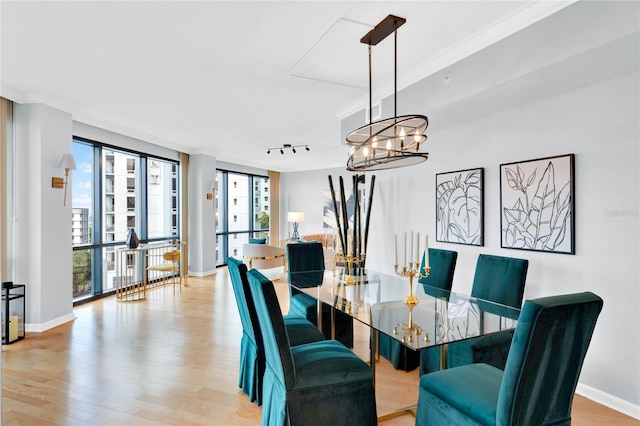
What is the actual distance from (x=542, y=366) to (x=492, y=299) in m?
1.37

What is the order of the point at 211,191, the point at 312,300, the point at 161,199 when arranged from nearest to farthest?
the point at 312,300
the point at 161,199
the point at 211,191

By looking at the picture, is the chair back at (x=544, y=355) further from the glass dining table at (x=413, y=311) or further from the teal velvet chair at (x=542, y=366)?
the glass dining table at (x=413, y=311)

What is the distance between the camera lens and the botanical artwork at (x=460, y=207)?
3539 mm

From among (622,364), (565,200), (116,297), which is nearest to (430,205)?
(565,200)

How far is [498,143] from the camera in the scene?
133 inches

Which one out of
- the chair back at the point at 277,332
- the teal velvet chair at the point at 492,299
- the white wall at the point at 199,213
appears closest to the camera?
the chair back at the point at 277,332

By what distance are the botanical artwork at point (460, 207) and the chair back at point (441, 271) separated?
0.46 meters

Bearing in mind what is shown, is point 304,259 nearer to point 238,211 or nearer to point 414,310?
point 414,310

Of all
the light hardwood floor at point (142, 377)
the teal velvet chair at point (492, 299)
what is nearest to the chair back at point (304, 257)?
the light hardwood floor at point (142, 377)

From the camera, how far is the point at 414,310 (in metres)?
2.47

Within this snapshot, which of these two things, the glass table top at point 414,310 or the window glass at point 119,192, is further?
the window glass at point 119,192

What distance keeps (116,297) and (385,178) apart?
14.6 ft

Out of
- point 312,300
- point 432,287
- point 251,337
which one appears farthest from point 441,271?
point 251,337

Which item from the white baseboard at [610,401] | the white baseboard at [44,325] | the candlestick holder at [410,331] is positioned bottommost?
the white baseboard at [610,401]
